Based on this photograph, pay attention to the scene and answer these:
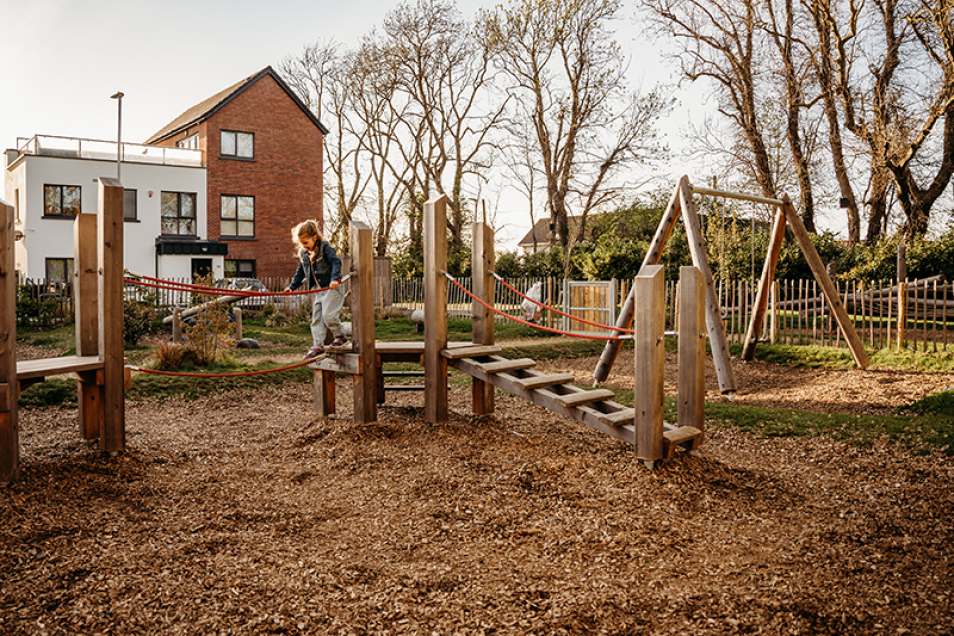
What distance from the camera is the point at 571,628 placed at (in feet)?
9.73

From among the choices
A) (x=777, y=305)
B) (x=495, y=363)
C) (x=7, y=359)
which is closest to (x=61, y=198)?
(x=7, y=359)

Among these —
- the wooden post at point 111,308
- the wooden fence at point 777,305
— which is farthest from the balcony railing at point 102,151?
the wooden post at point 111,308

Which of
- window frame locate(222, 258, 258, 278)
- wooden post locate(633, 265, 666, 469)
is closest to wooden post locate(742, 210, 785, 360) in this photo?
wooden post locate(633, 265, 666, 469)

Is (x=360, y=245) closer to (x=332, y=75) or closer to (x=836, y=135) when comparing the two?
(x=836, y=135)

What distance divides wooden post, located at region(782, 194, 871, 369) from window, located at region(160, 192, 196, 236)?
24.8 meters

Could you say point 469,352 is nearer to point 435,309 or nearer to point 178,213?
point 435,309

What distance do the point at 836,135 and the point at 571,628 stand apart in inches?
958

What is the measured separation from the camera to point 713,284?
8.63 metres

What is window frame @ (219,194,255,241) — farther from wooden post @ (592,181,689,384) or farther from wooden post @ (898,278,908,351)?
wooden post @ (898,278,908,351)

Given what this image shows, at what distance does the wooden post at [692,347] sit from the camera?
17.0ft

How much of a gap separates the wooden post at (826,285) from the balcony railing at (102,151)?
25292mm

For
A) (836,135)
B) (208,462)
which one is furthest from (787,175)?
(208,462)

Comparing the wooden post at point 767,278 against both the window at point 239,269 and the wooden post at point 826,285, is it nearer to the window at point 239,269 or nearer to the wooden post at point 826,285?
the wooden post at point 826,285

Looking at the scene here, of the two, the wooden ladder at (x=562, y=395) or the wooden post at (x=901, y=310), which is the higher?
the wooden post at (x=901, y=310)
